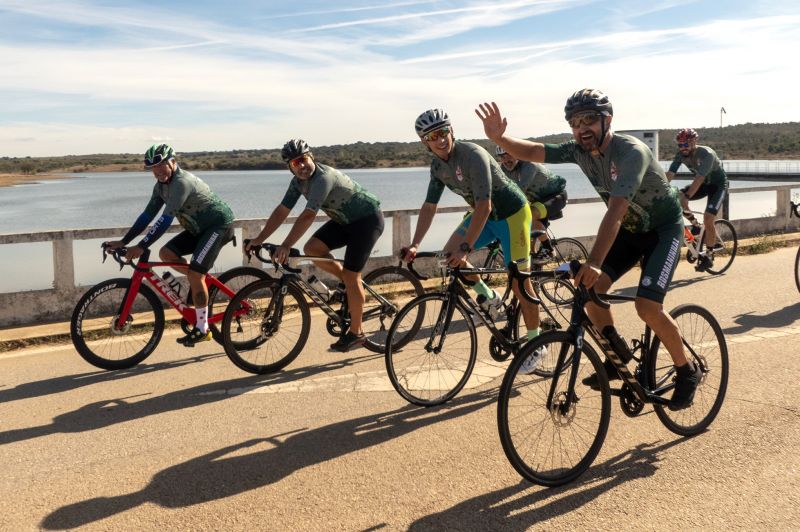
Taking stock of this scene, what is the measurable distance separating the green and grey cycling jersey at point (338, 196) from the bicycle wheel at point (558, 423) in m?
3.10

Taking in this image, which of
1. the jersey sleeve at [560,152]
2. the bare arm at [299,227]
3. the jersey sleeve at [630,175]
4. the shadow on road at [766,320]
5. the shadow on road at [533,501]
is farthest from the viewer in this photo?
the shadow on road at [766,320]

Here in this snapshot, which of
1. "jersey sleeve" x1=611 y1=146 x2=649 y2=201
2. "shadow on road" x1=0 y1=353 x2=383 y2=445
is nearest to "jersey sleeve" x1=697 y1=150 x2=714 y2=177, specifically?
"shadow on road" x1=0 y1=353 x2=383 y2=445

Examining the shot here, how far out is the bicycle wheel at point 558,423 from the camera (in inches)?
173

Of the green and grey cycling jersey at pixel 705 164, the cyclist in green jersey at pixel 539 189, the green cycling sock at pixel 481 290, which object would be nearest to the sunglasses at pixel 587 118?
the green cycling sock at pixel 481 290

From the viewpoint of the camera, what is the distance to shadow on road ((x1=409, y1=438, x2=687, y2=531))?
3.97 metres

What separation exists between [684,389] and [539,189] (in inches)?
229

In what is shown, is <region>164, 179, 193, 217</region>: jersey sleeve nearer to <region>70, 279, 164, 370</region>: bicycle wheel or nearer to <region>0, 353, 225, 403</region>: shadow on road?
<region>70, 279, 164, 370</region>: bicycle wheel

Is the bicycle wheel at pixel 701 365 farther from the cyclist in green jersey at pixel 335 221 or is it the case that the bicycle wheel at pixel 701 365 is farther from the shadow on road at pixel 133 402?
the shadow on road at pixel 133 402

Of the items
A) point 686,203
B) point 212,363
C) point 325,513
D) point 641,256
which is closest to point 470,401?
point 641,256

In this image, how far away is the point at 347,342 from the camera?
23.3ft

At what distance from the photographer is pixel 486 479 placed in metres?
4.53

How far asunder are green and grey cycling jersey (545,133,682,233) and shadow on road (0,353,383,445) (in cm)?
314

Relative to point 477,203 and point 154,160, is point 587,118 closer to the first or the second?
point 477,203

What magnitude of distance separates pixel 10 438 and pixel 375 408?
8.51 ft
